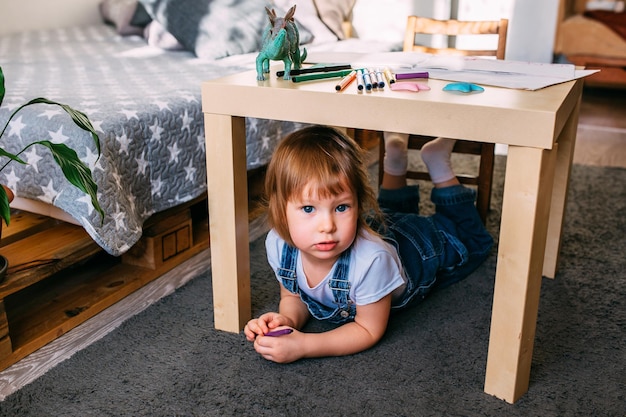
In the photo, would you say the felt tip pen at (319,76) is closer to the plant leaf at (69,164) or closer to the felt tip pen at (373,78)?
the felt tip pen at (373,78)

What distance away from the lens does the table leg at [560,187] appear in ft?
4.48

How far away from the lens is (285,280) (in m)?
1.23

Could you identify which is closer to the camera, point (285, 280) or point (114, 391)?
point (114, 391)

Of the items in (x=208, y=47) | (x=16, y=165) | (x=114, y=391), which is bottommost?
(x=114, y=391)

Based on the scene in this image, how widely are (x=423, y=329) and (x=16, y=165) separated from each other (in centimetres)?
85

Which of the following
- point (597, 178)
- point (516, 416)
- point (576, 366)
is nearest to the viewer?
point (516, 416)

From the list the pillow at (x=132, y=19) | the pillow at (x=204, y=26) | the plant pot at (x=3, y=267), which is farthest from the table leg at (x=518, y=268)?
the pillow at (x=132, y=19)

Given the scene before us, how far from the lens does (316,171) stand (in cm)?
106

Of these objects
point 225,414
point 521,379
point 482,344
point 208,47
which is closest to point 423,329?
point 482,344

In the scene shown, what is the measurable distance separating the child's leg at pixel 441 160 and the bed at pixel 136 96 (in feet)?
1.54

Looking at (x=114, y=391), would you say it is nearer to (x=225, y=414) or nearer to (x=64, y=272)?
(x=225, y=414)

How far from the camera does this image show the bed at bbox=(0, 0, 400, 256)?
124 cm

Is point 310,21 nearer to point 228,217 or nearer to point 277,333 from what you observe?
point 228,217

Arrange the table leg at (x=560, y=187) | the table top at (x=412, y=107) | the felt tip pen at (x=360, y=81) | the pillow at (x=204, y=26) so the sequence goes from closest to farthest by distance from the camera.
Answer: the table top at (x=412, y=107)
the felt tip pen at (x=360, y=81)
the table leg at (x=560, y=187)
the pillow at (x=204, y=26)
